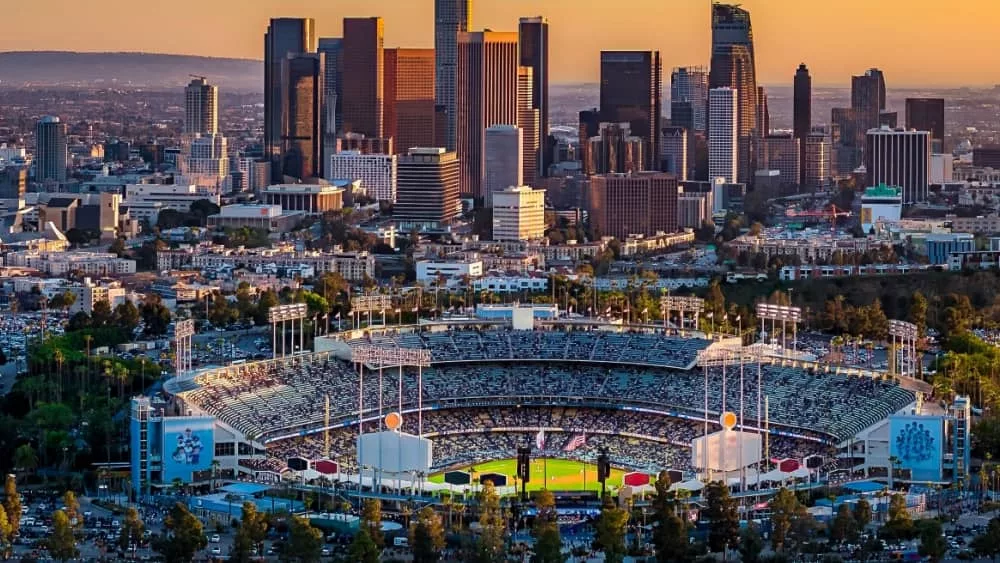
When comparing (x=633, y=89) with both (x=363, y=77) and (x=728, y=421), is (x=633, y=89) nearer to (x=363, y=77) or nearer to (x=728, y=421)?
(x=363, y=77)

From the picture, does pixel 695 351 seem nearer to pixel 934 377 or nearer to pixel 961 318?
pixel 934 377

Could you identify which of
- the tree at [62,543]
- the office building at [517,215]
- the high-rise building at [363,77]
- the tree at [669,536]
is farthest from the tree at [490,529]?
the high-rise building at [363,77]

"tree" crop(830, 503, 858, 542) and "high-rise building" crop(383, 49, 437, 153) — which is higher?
"high-rise building" crop(383, 49, 437, 153)

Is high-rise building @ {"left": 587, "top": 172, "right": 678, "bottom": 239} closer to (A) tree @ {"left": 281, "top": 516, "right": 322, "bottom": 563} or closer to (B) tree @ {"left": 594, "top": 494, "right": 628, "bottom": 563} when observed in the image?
(B) tree @ {"left": 594, "top": 494, "right": 628, "bottom": 563}

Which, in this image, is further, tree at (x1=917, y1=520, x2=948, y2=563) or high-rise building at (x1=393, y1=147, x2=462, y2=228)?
high-rise building at (x1=393, y1=147, x2=462, y2=228)

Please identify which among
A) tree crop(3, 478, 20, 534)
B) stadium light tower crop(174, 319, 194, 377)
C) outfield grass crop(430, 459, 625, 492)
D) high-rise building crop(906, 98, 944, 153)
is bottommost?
outfield grass crop(430, 459, 625, 492)

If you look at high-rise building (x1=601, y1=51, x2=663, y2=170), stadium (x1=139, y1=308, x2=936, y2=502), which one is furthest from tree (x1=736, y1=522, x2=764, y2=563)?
high-rise building (x1=601, y1=51, x2=663, y2=170)
